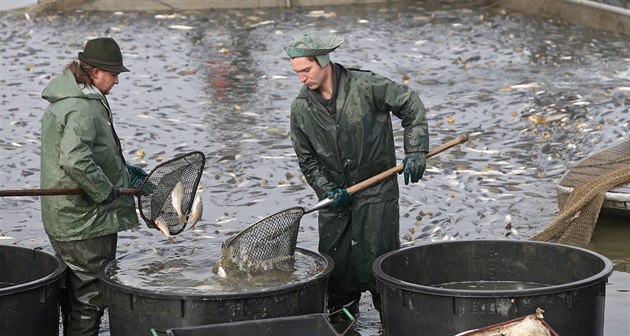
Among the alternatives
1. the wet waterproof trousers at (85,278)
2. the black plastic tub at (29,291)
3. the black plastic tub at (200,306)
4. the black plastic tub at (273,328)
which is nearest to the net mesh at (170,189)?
the wet waterproof trousers at (85,278)

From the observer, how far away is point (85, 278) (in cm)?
810

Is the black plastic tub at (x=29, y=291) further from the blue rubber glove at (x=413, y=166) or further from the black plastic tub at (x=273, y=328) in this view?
the blue rubber glove at (x=413, y=166)

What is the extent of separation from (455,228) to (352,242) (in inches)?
124

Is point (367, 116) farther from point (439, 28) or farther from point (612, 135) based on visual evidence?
point (439, 28)

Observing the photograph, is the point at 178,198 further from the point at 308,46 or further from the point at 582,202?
the point at 582,202

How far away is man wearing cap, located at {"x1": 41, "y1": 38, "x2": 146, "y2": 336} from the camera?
7797 mm

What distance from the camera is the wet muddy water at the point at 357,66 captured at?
12.2 metres

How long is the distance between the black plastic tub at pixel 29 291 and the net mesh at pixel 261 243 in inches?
40.9

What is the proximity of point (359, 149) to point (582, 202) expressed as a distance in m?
3.05

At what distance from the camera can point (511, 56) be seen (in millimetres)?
19734

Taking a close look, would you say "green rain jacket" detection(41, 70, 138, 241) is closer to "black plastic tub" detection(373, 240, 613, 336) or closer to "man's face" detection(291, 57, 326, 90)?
"man's face" detection(291, 57, 326, 90)

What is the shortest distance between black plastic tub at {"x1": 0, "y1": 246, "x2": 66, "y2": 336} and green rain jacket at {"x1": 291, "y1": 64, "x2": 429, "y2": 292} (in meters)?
1.86

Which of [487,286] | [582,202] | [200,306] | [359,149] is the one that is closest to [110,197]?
[200,306]

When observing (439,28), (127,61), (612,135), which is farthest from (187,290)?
(439,28)
